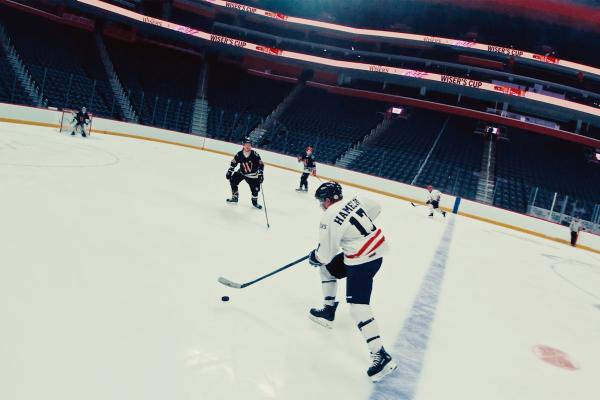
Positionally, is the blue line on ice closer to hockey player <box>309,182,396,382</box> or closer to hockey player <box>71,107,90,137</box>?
hockey player <box>309,182,396,382</box>

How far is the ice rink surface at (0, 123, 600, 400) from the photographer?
2.69 m

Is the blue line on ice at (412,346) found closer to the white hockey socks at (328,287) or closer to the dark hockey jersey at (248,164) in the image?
the white hockey socks at (328,287)

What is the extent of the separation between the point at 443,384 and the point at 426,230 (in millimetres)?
7865

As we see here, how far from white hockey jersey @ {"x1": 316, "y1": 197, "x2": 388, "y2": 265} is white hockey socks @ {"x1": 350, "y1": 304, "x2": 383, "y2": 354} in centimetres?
36

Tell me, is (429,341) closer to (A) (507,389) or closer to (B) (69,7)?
(A) (507,389)

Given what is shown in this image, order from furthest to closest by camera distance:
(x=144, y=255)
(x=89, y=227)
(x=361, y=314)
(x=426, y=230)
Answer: (x=426, y=230)
(x=89, y=227)
(x=144, y=255)
(x=361, y=314)

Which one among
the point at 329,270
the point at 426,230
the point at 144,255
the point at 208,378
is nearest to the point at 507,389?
the point at 329,270

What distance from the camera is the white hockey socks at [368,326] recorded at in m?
3.16

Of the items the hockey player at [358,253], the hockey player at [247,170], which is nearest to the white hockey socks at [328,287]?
the hockey player at [358,253]

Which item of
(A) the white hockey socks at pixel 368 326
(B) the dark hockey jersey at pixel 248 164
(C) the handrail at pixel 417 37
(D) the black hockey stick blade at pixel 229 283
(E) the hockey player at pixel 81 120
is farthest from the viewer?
(C) the handrail at pixel 417 37

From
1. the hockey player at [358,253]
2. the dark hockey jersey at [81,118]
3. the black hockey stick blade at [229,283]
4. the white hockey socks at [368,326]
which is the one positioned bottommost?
the black hockey stick blade at [229,283]

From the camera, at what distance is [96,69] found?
2497cm

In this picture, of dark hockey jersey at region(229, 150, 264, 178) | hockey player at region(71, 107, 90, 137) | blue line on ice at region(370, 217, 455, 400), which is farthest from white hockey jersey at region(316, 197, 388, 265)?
hockey player at region(71, 107, 90, 137)

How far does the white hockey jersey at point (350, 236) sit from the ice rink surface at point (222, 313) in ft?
2.63
